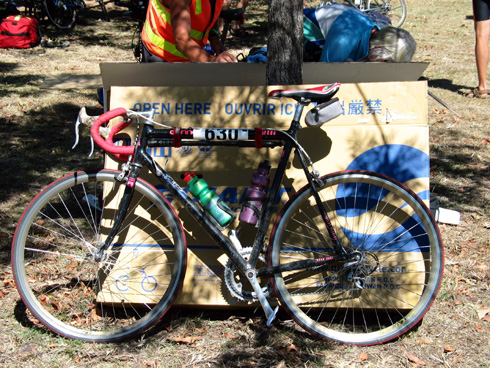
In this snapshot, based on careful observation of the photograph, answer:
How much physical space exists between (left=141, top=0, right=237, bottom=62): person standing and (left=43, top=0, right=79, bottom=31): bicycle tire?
304 inches

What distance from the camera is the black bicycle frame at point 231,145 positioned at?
2.82 metres

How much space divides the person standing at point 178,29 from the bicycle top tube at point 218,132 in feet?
3.05

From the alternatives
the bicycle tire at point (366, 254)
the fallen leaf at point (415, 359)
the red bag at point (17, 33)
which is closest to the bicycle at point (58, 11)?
the red bag at point (17, 33)

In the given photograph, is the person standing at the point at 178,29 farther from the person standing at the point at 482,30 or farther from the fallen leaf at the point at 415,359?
the person standing at the point at 482,30

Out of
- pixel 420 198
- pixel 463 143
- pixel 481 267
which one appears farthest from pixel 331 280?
pixel 463 143

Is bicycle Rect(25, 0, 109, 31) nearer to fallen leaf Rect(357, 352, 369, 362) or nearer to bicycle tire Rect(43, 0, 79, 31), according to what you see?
bicycle tire Rect(43, 0, 79, 31)

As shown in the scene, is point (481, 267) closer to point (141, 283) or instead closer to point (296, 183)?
point (296, 183)

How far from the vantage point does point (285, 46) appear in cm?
336

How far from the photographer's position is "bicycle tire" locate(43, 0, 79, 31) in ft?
34.8

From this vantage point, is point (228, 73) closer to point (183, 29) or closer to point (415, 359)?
point (183, 29)

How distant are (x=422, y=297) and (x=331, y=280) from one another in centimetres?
53

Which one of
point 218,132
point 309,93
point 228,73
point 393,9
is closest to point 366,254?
point 309,93

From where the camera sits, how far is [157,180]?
3.12 m

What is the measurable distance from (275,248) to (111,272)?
1039 mm
